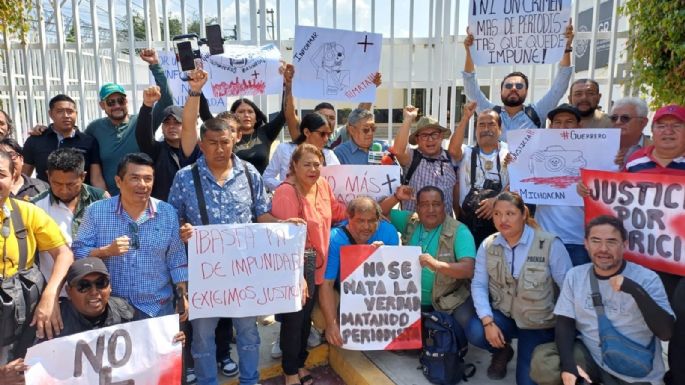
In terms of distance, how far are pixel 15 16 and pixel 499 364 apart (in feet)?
20.4

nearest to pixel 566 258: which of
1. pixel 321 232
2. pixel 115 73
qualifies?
pixel 321 232

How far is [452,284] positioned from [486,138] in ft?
3.92

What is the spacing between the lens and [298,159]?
3619 mm

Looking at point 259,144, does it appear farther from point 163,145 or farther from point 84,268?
point 84,268

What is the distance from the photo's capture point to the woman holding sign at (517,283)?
3527 mm

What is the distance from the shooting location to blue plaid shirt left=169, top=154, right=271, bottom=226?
11.0 feet

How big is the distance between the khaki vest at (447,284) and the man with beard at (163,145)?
6.39 ft

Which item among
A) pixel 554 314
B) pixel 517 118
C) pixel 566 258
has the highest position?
pixel 517 118

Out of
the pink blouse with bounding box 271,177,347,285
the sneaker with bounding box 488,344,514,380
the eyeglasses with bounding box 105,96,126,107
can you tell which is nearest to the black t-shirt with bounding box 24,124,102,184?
the eyeglasses with bounding box 105,96,126,107

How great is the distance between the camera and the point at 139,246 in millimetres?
3088

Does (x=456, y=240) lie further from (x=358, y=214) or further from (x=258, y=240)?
(x=258, y=240)

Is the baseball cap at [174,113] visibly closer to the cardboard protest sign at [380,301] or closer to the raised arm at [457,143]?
the cardboard protest sign at [380,301]

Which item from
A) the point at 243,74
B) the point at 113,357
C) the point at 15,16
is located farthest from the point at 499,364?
the point at 15,16

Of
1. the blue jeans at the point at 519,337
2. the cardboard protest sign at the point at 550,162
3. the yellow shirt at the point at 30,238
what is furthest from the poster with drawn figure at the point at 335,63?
the yellow shirt at the point at 30,238
